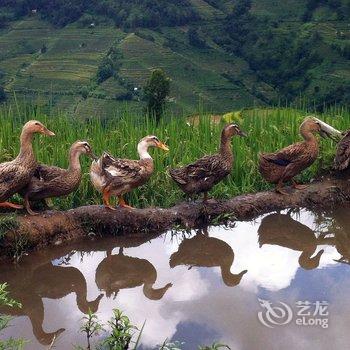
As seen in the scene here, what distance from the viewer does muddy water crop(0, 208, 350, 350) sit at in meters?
4.39

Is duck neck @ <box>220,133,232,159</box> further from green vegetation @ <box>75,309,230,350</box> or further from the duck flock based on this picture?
green vegetation @ <box>75,309,230,350</box>

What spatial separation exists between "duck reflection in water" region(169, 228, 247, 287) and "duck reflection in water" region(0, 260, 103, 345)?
3.01 ft

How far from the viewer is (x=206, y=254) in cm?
591

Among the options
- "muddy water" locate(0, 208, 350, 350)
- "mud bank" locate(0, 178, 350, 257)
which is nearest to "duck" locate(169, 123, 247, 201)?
"mud bank" locate(0, 178, 350, 257)

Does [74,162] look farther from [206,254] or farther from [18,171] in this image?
[206,254]

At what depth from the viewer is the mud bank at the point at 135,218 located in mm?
5793

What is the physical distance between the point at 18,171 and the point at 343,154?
12.3 feet

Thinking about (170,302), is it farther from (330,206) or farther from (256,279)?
(330,206)

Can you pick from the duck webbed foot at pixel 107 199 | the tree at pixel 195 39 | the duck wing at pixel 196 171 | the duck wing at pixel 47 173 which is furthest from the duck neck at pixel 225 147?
the tree at pixel 195 39

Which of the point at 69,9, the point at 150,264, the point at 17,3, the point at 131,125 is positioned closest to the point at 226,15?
the point at 69,9

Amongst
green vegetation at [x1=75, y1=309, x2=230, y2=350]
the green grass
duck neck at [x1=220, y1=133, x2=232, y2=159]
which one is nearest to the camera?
green vegetation at [x1=75, y1=309, x2=230, y2=350]

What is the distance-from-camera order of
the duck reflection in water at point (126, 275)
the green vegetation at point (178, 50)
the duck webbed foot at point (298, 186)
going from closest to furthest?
the duck reflection in water at point (126, 275) → the duck webbed foot at point (298, 186) → the green vegetation at point (178, 50)

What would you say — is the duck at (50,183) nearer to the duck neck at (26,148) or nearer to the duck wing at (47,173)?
the duck wing at (47,173)

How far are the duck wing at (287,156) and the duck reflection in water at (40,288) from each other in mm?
2551
